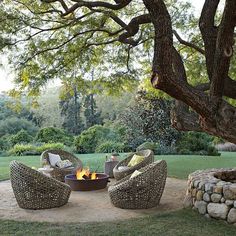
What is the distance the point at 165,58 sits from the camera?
4238mm

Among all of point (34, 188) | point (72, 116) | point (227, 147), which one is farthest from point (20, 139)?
point (34, 188)

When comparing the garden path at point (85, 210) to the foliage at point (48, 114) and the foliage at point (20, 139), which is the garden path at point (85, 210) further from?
the foliage at point (48, 114)

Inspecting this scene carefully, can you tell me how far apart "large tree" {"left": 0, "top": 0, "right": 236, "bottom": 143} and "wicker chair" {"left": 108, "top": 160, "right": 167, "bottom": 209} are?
36.3 inches

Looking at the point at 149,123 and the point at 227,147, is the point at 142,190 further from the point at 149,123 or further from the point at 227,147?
the point at 227,147

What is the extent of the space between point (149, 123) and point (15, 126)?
Answer: 35.7ft

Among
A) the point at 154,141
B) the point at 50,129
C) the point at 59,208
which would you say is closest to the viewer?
the point at 59,208

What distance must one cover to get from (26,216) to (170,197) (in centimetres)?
278

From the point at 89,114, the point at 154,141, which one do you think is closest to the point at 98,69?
the point at 154,141

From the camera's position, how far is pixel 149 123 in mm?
16703

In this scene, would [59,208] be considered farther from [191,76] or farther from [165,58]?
[191,76]

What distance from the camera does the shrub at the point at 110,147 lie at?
17.3 meters

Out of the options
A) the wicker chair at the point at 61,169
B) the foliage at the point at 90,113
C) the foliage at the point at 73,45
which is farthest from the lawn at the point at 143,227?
the foliage at the point at 90,113

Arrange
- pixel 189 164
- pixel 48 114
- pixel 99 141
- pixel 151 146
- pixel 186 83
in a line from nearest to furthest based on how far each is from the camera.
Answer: pixel 186 83
pixel 189 164
pixel 151 146
pixel 99 141
pixel 48 114

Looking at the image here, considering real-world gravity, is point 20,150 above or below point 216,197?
below
